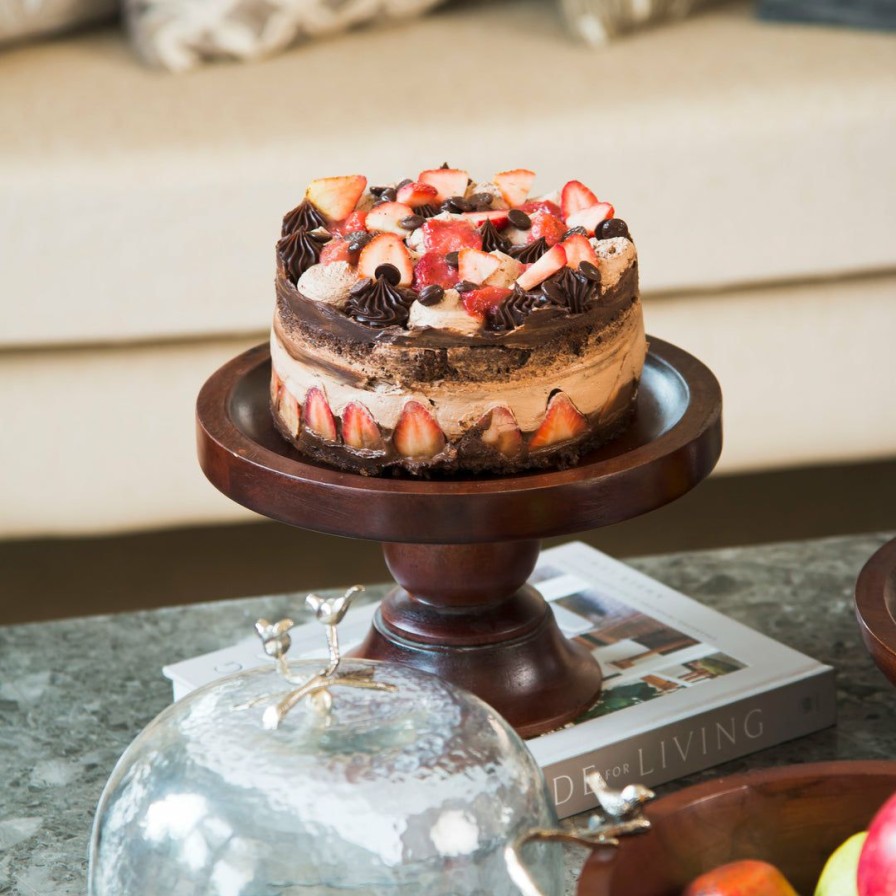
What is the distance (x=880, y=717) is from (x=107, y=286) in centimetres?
118

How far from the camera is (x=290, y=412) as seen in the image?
969mm

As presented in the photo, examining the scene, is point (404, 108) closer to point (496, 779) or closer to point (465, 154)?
point (465, 154)

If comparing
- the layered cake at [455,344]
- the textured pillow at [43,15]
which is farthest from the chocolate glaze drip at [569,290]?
the textured pillow at [43,15]

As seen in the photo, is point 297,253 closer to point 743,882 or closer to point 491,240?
point 491,240

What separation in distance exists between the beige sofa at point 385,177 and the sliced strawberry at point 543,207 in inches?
32.7

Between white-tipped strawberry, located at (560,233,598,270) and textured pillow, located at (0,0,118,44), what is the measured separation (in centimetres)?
141

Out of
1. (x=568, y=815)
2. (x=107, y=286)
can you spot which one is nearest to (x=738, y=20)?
(x=107, y=286)

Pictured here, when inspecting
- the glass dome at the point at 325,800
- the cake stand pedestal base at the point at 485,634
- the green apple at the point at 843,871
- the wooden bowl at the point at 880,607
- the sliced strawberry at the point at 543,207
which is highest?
the sliced strawberry at the point at 543,207

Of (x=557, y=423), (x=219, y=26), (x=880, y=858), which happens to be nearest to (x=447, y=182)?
(x=557, y=423)

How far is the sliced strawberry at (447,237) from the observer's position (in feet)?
3.19

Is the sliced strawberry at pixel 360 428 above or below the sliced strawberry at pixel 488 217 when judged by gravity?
below

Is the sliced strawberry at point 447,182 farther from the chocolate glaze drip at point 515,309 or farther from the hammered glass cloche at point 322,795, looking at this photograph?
the hammered glass cloche at point 322,795

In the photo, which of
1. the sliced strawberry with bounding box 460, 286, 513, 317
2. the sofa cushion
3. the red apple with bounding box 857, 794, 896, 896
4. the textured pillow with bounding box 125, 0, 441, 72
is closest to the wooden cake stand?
the sliced strawberry with bounding box 460, 286, 513, 317

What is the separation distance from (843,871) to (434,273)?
48 cm
